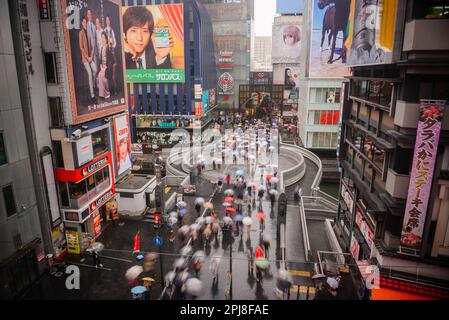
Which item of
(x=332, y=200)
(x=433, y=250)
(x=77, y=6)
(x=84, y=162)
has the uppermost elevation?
(x=77, y=6)

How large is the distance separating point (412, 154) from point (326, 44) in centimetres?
4001

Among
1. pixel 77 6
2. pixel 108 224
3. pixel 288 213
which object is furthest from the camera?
pixel 288 213

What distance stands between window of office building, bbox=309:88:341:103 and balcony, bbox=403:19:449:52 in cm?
3933

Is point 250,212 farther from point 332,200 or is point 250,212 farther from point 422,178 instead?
point 422,178

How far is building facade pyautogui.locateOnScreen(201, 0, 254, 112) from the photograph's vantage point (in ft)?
277

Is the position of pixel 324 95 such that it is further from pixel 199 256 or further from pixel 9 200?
pixel 9 200

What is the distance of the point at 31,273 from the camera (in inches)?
706

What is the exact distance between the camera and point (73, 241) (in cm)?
2081

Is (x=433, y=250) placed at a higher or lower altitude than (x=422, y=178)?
lower

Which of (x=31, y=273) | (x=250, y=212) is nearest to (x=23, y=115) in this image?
(x=31, y=273)

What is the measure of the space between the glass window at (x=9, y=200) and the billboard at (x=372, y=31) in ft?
64.3

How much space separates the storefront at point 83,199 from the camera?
20.2 m

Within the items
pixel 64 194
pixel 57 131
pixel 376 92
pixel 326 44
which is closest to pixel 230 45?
pixel 326 44

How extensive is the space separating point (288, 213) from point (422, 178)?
50.2 feet
